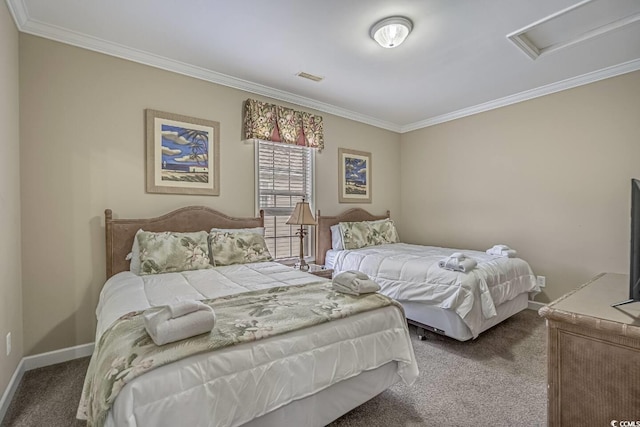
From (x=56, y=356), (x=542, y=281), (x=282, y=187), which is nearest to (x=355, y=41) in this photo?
(x=282, y=187)

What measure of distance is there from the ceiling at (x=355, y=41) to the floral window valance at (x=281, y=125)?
9.0 inches

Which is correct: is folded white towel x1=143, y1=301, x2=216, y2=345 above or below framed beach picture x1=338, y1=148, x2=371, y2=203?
below

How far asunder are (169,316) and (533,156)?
438 centimetres

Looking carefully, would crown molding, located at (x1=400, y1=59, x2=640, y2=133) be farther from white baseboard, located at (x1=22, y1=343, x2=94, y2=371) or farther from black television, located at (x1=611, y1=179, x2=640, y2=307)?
white baseboard, located at (x1=22, y1=343, x2=94, y2=371)

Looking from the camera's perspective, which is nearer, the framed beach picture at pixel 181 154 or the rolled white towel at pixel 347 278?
the rolled white towel at pixel 347 278

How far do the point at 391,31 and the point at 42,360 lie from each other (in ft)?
12.8

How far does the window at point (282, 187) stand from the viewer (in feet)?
12.2

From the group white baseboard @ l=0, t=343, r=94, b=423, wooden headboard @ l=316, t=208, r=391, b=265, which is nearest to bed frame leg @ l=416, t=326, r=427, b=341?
wooden headboard @ l=316, t=208, r=391, b=265

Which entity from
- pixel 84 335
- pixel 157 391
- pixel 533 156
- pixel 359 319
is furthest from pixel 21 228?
pixel 533 156

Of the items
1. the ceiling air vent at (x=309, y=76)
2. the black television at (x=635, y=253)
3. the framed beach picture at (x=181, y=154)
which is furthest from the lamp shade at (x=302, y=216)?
the black television at (x=635, y=253)

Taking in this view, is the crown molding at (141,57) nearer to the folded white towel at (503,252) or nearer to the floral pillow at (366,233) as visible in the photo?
the floral pillow at (366,233)

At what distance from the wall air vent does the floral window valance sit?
91.1 inches

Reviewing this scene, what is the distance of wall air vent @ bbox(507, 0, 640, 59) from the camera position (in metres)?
2.20

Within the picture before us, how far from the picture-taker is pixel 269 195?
3779mm
